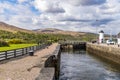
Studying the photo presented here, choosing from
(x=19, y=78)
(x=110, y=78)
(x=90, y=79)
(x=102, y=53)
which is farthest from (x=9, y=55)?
(x=102, y=53)

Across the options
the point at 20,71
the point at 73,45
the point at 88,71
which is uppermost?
the point at 20,71

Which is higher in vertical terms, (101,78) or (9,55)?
(9,55)

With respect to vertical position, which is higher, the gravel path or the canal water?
the gravel path

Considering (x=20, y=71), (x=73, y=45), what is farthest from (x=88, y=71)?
(x=73, y=45)

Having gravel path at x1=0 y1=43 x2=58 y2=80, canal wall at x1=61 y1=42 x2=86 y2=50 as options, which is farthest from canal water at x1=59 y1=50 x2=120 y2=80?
canal wall at x1=61 y1=42 x2=86 y2=50

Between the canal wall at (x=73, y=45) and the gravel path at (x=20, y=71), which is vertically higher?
the gravel path at (x=20, y=71)

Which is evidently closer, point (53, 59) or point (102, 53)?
point (53, 59)

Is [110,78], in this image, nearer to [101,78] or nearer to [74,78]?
[101,78]

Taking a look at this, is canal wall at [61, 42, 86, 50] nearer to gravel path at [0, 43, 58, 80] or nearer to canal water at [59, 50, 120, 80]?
canal water at [59, 50, 120, 80]

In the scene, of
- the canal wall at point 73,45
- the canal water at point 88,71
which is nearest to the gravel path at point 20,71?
the canal water at point 88,71

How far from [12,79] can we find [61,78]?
14.4m

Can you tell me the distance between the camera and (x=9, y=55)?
28.7 m

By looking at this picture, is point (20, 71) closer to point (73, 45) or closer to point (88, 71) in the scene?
point (88, 71)

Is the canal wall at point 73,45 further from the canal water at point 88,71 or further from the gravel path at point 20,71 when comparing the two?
the gravel path at point 20,71
